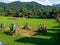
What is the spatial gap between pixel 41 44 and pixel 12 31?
7375 millimetres

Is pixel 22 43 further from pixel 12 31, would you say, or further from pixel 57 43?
pixel 12 31

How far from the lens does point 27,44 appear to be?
69.1 ft

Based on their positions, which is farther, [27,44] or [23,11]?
[23,11]

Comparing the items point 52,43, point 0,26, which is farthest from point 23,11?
point 52,43

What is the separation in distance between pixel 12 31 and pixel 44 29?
6.05 meters

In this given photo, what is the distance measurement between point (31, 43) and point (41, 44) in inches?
43.8

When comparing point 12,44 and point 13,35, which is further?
point 13,35

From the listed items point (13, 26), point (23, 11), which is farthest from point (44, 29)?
point (23, 11)

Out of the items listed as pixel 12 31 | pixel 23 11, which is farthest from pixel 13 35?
pixel 23 11

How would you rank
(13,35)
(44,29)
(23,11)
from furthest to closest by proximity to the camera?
1. (23,11)
2. (44,29)
3. (13,35)

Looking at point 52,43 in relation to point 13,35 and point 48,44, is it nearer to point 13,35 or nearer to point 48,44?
point 48,44

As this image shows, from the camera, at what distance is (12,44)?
67.6ft

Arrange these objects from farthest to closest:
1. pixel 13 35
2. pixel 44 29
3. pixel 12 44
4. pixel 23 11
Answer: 1. pixel 23 11
2. pixel 44 29
3. pixel 13 35
4. pixel 12 44

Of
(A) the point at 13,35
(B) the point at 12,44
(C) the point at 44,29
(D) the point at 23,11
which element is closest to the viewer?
(B) the point at 12,44
